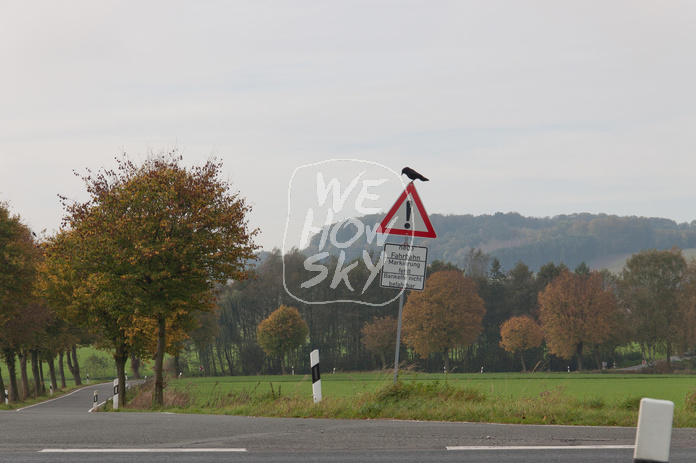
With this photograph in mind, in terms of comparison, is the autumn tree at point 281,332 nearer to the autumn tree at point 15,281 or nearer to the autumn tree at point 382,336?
the autumn tree at point 382,336

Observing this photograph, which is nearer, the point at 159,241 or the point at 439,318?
the point at 159,241

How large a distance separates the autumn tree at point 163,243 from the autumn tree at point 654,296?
236ft

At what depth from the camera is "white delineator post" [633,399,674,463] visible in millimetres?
3545

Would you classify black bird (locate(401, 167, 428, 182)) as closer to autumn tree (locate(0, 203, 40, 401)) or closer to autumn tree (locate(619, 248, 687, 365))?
autumn tree (locate(0, 203, 40, 401))

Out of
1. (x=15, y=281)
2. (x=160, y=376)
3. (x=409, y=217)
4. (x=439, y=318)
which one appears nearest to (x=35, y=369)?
(x=15, y=281)

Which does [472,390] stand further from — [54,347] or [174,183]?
[54,347]

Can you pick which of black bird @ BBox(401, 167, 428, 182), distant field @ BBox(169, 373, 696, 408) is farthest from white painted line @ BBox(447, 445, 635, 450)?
black bird @ BBox(401, 167, 428, 182)

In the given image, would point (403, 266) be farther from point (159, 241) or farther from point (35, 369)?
point (35, 369)

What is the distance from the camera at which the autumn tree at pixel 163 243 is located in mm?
26734

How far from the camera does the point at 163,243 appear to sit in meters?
26.4

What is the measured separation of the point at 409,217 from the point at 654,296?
86.4 metres

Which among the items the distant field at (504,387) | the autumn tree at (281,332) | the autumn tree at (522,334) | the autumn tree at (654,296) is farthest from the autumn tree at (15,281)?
the autumn tree at (654,296)

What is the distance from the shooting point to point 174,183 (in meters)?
27.4

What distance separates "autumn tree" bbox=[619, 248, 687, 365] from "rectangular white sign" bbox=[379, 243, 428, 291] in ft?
272
